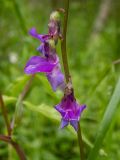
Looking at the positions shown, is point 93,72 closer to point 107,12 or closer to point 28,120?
point 28,120

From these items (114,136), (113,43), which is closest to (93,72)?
(114,136)

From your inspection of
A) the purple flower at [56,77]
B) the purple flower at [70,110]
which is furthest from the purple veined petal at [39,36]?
the purple flower at [70,110]

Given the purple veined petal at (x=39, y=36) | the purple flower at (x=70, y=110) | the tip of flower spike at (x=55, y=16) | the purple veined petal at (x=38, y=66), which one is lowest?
the purple flower at (x=70, y=110)

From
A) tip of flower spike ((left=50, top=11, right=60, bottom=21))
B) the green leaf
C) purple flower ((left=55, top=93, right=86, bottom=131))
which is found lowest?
the green leaf

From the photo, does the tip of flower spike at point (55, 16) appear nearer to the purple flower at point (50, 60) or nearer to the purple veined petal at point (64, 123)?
the purple flower at point (50, 60)

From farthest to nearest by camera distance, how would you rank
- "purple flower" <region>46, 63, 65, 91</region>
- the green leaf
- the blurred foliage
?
1. the blurred foliage
2. the green leaf
3. "purple flower" <region>46, 63, 65, 91</region>

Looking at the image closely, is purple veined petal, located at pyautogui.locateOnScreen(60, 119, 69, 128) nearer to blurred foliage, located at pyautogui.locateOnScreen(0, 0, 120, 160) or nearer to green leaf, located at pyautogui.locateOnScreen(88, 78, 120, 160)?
green leaf, located at pyautogui.locateOnScreen(88, 78, 120, 160)

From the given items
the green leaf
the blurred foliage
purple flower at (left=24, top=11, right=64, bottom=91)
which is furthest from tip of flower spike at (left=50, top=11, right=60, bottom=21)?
→ the blurred foliage
